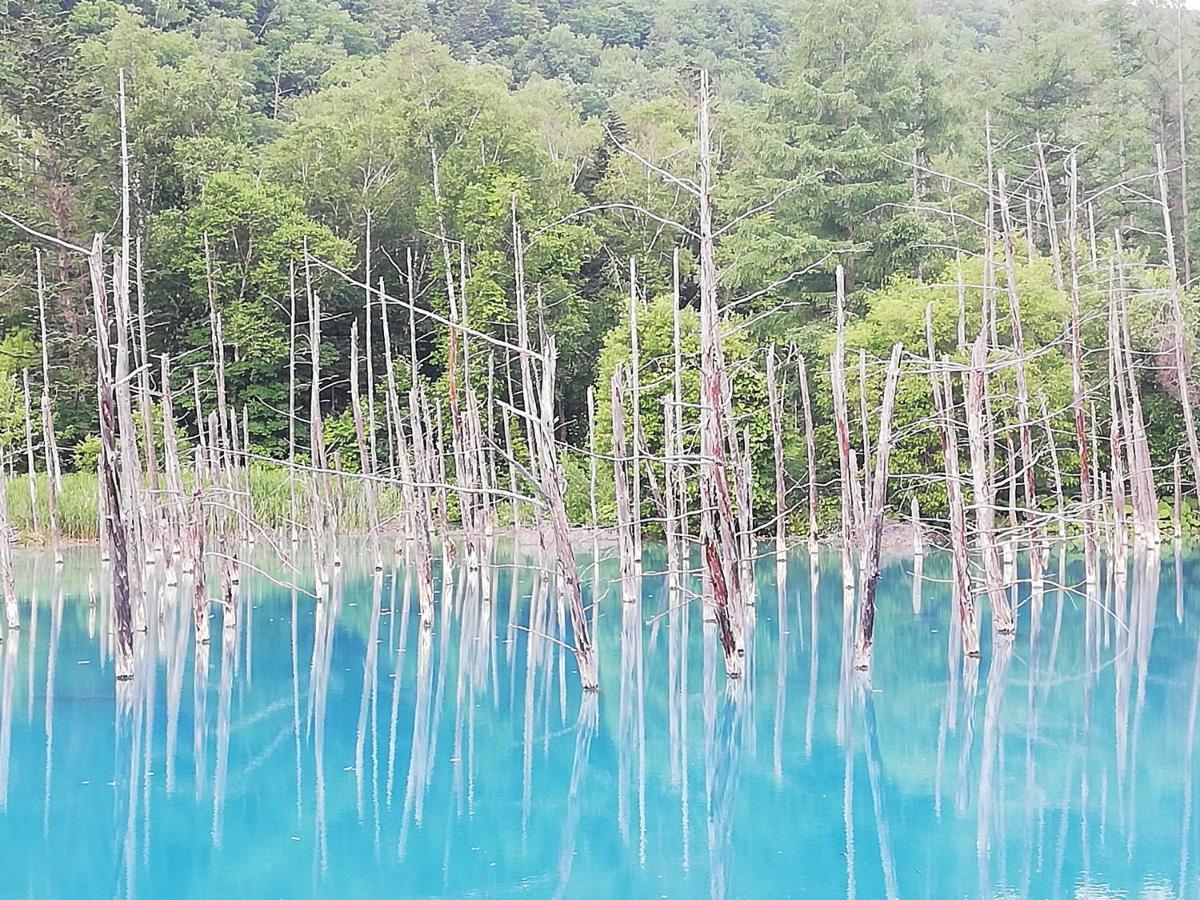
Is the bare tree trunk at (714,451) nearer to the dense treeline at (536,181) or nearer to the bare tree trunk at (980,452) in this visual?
the bare tree trunk at (980,452)

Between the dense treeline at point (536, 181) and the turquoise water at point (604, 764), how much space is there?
34.8 ft

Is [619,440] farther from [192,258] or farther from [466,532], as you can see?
[192,258]

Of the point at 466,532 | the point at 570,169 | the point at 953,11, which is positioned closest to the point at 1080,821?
the point at 466,532

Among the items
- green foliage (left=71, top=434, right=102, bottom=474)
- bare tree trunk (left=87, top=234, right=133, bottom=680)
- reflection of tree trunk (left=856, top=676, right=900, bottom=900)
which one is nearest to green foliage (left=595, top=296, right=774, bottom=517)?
green foliage (left=71, top=434, right=102, bottom=474)

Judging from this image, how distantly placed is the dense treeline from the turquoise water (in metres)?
10.6

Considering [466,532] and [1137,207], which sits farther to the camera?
[1137,207]

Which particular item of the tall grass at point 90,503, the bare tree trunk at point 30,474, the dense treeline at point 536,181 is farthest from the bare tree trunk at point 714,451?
the dense treeline at point 536,181

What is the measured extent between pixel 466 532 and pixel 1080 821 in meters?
8.99

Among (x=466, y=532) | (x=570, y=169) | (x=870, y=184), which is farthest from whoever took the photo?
(x=570, y=169)

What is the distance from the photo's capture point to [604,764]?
7.93 m

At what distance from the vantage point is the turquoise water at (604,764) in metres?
6.02

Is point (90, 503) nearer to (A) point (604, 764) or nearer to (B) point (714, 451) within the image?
(B) point (714, 451)

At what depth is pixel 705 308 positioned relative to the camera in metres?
9.48

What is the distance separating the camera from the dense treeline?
2480 cm
